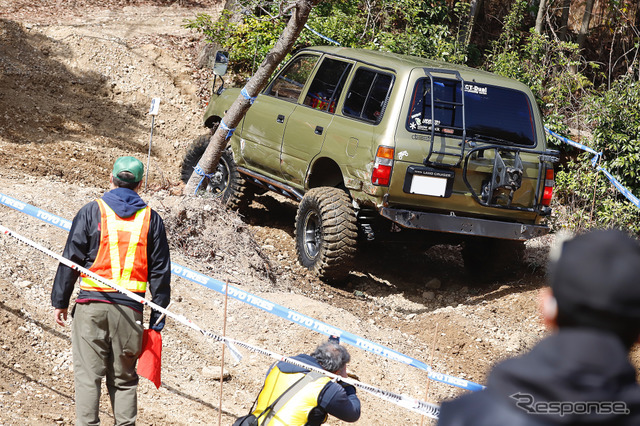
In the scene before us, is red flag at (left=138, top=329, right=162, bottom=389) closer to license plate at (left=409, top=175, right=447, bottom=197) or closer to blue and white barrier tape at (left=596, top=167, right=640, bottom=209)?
license plate at (left=409, top=175, right=447, bottom=197)

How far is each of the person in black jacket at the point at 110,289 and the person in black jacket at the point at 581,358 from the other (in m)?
3.16

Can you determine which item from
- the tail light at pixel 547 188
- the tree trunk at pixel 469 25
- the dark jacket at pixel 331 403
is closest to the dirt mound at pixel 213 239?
the tail light at pixel 547 188

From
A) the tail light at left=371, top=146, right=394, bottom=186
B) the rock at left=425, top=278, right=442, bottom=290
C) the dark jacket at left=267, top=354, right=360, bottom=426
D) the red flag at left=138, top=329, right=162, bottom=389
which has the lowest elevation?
the rock at left=425, top=278, right=442, bottom=290

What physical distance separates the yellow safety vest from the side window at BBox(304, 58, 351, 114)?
478 cm

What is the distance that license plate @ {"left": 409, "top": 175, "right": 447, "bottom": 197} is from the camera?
7203 millimetres

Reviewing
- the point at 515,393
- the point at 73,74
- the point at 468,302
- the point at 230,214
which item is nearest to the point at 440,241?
the point at 468,302

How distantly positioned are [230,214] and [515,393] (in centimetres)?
725

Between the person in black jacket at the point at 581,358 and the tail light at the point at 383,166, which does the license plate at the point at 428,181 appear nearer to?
the tail light at the point at 383,166

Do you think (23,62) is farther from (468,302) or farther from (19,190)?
(468,302)

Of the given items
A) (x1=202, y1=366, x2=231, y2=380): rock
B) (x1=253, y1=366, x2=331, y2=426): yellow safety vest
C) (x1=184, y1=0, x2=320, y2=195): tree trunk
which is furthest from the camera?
(x1=184, y1=0, x2=320, y2=195): tree trunk

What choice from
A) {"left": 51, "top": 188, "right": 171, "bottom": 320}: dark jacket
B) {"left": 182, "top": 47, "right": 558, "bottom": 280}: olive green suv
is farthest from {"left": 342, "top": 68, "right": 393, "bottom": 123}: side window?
{"left": 51, "top": 188, "right": 171, "bottom": 320}: dark jacket

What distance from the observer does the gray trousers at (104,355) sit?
4258 millimetres

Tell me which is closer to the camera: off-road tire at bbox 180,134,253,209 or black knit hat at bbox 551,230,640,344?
black knit hat at bbox 551,230,640,344

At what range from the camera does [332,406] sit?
11.7ft
